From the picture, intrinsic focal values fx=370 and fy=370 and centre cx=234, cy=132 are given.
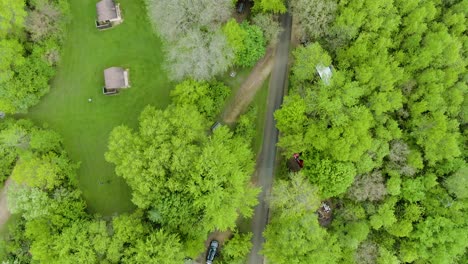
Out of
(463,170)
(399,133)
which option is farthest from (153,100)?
(463,170)

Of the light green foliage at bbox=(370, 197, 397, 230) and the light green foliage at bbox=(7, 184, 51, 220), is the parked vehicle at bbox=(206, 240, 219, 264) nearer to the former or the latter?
the light green foliage at bbox=(370, 197, 397, 230)

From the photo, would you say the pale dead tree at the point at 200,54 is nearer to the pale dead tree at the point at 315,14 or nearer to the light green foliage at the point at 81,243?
the pale dead tree at the point at 315,14

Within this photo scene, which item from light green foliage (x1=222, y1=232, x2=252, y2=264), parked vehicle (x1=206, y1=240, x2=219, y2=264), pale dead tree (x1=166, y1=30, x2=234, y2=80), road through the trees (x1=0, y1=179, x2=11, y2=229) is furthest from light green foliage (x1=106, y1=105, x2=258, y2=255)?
road through the trees (x1=0, y1=179, x2=11, y2=229)

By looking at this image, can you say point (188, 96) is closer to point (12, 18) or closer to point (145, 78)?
point (145, 78)

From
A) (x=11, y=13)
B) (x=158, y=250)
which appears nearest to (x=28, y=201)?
(x=158, y=250)

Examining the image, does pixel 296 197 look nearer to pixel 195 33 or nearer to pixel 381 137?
pixel 381 137
